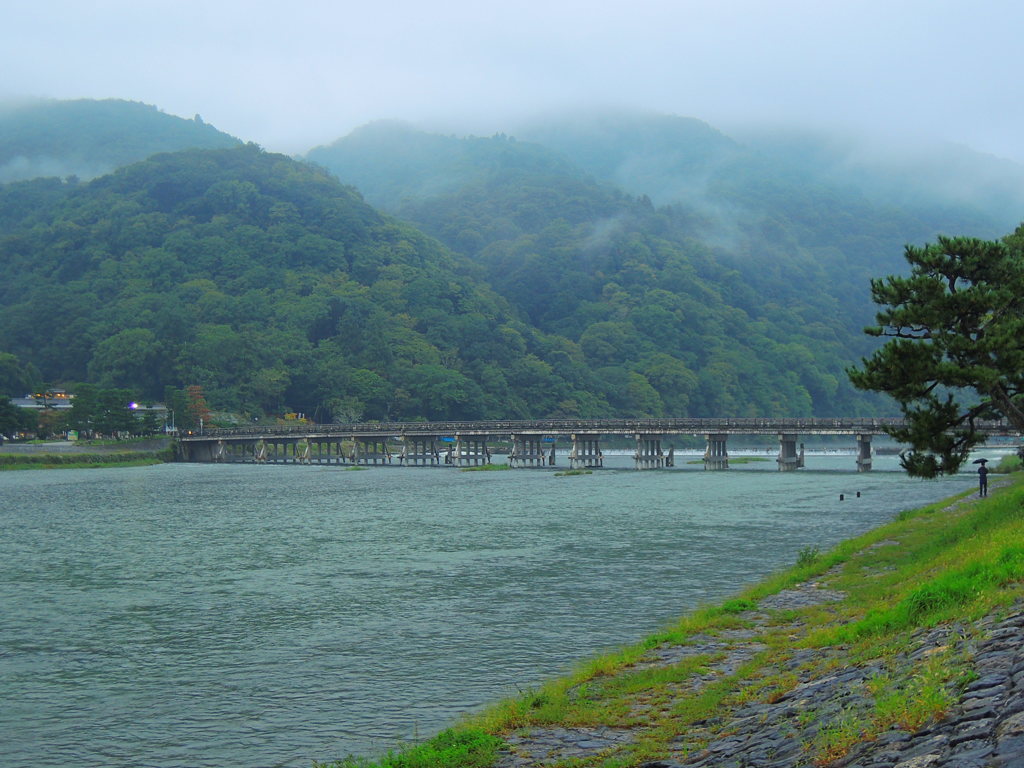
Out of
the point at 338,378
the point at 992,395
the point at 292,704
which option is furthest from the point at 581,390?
the point at 292,704

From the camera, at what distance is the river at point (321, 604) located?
617 inches

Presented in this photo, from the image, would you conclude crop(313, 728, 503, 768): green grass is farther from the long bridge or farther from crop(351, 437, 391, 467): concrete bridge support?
crop(351, 437, 391, 467): concrete bridge support

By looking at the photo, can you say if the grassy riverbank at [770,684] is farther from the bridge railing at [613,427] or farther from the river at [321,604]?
the bridge railing at [613,427]

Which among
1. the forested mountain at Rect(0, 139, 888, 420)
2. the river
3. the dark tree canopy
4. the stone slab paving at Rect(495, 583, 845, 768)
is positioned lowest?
the river

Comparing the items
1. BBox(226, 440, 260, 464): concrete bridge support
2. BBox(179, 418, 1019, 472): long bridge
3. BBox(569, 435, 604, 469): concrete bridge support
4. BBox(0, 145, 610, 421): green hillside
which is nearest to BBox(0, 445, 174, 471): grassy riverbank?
BBox(179, 418, 1019, 472): long bridge

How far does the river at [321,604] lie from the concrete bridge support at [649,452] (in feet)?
140

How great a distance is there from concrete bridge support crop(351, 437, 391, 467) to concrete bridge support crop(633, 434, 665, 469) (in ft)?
117

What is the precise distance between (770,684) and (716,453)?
86.9 meters

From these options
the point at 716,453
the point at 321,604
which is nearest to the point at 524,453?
the point at 716,453

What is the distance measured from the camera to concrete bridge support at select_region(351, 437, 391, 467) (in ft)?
412

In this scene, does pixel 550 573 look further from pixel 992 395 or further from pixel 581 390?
pixel 581 390

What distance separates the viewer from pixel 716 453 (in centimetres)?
9956

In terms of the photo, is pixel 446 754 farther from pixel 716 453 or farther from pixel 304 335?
pixel 304 335

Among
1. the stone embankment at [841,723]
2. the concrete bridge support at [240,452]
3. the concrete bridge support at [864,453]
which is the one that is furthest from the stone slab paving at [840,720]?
the concrete bridge support at [240,452]
